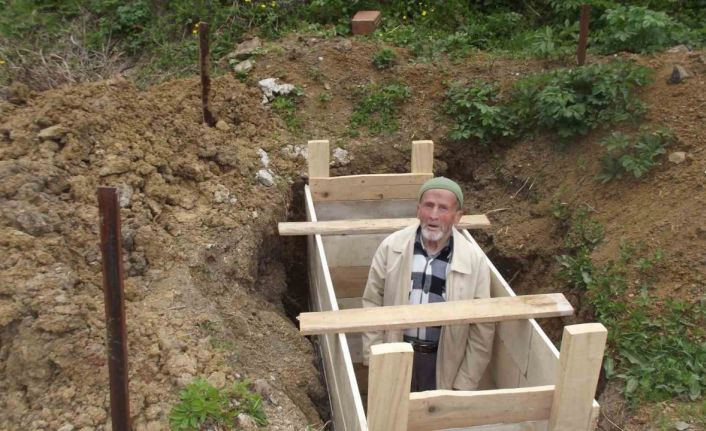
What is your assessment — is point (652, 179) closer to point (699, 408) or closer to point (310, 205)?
point (699, 408)

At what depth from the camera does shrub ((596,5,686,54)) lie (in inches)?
226

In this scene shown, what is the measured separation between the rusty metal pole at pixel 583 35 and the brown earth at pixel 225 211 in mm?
425

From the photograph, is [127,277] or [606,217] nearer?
[127,277]

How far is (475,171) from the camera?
18.9 ft

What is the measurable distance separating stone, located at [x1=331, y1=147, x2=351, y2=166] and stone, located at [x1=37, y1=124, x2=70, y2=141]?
86.8 inches

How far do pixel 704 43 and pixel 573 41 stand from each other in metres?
1.19

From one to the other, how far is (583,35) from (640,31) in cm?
64

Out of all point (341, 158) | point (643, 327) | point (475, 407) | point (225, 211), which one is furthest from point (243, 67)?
point (475, 407)

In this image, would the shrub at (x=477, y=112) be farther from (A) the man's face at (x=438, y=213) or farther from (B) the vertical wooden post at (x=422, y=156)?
(A) the man's face at (x=438, y=213)

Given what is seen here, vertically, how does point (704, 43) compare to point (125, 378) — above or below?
above

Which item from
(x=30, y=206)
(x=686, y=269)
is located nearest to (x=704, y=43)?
(x=686, y=269)

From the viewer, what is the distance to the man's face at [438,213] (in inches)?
141

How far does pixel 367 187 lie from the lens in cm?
496

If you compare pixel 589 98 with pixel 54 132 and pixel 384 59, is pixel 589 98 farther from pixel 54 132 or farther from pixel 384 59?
pixel 54 132
